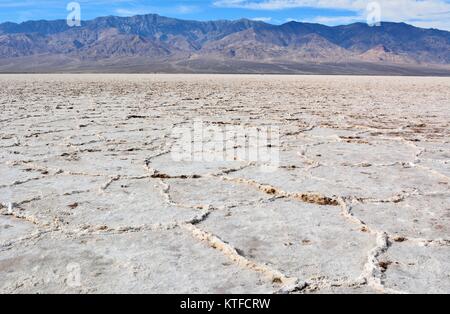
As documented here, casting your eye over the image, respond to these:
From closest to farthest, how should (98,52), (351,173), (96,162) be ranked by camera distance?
(351,173)
(96,162)
(98,52)

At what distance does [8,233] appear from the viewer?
227 cm

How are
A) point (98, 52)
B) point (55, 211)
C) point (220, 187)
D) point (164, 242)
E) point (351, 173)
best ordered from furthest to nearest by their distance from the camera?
A: point (98, 52) → point (351, 173) → point (220, 187) → point (55, 211) → point (164, 242)

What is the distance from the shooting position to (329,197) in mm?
2908

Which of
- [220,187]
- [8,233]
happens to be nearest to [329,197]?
[220,187]

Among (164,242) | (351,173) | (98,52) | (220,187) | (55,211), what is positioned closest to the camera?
(164,242)

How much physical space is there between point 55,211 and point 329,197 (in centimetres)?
146

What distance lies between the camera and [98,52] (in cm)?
13712

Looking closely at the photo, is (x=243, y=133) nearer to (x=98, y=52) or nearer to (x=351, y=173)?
(x=351, y=173)

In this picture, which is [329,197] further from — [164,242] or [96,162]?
[96,162]
